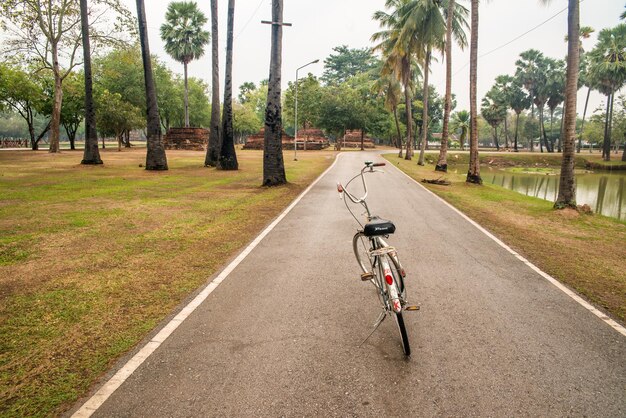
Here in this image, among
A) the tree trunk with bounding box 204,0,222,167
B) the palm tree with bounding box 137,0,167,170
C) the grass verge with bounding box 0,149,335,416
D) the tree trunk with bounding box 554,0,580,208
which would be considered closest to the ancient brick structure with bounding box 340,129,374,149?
the tree trunk with bounding box 204,0,222,167

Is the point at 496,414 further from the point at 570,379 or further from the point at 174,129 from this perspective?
the point at 174,129

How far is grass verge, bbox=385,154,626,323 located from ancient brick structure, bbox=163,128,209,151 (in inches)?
1807

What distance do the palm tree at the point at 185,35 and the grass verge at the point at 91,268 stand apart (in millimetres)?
40067

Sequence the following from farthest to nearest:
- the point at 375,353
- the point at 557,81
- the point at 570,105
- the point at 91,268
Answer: the point at 557,81, the point at 570,105, the point at 91,268, the point at 375,353

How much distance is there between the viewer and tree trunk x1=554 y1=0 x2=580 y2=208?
470 inches

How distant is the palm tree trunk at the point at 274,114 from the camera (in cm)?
1680

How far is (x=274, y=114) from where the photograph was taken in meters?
17.1

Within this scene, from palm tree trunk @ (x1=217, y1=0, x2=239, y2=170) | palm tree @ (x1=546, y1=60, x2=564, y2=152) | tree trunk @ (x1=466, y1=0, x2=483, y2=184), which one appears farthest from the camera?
palm tree @ (x1=546, y1=60, x2=564, y2=152)

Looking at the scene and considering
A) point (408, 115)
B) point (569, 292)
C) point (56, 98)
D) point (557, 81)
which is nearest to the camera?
point (569, 292)

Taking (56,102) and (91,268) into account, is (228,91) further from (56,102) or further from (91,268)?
(56,102)

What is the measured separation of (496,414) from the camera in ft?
9.60

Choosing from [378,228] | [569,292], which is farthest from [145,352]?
[569,292]

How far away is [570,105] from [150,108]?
20040 mm

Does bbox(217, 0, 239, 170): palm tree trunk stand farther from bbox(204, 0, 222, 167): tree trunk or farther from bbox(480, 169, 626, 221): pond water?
bbox(480, 169, 626, 221): pond water
